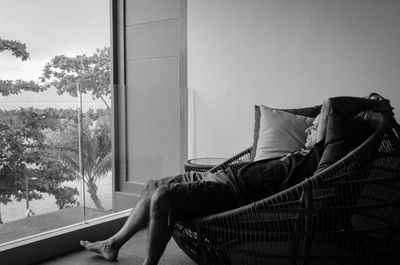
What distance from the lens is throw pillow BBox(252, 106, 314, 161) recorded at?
2.92m

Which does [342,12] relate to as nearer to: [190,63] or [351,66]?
[351,66]

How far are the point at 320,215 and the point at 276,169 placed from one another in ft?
1.39

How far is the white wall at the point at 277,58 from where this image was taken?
121 inches

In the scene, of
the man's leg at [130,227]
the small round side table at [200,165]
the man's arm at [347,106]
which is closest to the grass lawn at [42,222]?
the man's leg at [130,227]

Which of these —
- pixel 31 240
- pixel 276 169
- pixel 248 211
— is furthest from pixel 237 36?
pixel 31 240

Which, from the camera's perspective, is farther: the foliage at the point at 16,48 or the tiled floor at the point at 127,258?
the foliage at the point at 16,48

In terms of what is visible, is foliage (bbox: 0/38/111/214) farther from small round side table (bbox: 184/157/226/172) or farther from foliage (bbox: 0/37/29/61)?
foliage (bbox: 0/37/29/61)

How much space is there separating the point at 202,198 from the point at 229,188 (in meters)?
0.19

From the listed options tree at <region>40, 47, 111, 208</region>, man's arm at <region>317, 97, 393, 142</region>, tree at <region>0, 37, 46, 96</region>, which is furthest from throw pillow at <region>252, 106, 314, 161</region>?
tree at <region>0, 37, 46, 96</region>

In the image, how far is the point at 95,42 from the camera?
5.92 meters

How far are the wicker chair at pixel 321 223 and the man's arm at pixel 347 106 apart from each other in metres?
0.12

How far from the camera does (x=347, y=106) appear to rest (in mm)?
2342

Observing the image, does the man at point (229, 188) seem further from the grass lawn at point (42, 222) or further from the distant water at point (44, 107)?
the distant water at point (44, 107)

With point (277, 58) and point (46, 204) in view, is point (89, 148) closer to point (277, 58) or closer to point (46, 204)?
point (46, 204)
